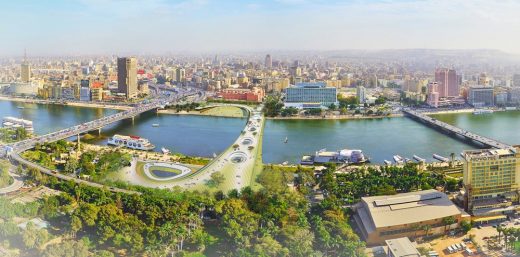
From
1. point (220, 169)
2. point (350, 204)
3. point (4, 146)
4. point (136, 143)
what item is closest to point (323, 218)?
point (350, 204)

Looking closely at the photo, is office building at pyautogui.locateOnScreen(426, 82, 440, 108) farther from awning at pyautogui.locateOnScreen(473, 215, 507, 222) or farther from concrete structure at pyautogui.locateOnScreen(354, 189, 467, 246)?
concrete structure at pyautogui.locateOnScreen(354, 189, 467, 246)

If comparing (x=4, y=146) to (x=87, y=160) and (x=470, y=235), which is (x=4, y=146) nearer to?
(x=87, y=160)

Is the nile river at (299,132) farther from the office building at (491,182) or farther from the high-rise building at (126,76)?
the high-rise building at (126,76)

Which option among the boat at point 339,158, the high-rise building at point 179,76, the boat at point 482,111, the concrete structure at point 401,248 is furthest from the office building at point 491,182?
the high-rise building at point 179,76

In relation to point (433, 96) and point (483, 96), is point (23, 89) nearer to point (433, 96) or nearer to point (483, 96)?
point (433, 96)

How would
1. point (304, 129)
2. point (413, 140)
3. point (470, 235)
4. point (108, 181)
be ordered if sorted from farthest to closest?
point (304, 129), point (413, 140), point (108, 181), point (470, 235)

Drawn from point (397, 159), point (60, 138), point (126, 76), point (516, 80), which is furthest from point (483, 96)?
point (60, 138)

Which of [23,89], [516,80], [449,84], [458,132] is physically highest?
[516,80]
